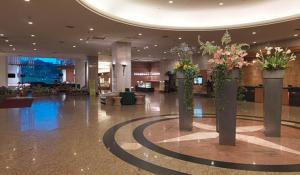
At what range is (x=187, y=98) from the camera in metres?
6.34

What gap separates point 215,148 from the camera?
489cm

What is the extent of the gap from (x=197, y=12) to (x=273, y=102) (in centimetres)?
651

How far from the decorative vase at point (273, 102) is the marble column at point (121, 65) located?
10.1m

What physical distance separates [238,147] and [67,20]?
8.08m

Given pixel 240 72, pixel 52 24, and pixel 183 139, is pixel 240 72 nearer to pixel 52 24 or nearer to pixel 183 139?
pixel 183 139

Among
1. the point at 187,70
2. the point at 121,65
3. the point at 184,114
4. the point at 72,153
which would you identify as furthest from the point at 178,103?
the point at 121,65

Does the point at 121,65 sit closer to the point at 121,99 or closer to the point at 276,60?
the point at 121,99

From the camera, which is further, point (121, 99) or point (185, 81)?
point (121, 99)

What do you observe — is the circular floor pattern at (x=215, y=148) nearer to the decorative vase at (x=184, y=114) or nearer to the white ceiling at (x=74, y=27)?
the decorative vase at (x=184, y=114)

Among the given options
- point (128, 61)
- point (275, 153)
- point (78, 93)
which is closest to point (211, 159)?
point (275, 153)

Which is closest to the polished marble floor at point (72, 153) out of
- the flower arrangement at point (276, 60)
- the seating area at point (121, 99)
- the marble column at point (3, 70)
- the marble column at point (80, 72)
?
the flower arrangement at point (276, 60)

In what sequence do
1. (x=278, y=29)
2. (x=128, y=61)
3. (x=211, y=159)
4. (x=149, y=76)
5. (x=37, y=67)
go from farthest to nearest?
(x=149, y=76) < (x=37, y=67) < (x=128, y=61) < (x=278, y=29) < (x=211, y=159)

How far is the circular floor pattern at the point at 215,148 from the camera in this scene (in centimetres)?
396

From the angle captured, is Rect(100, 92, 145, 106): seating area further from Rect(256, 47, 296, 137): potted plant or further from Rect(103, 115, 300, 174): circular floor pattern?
Rect(256, 47, 296, 137): potted plant
